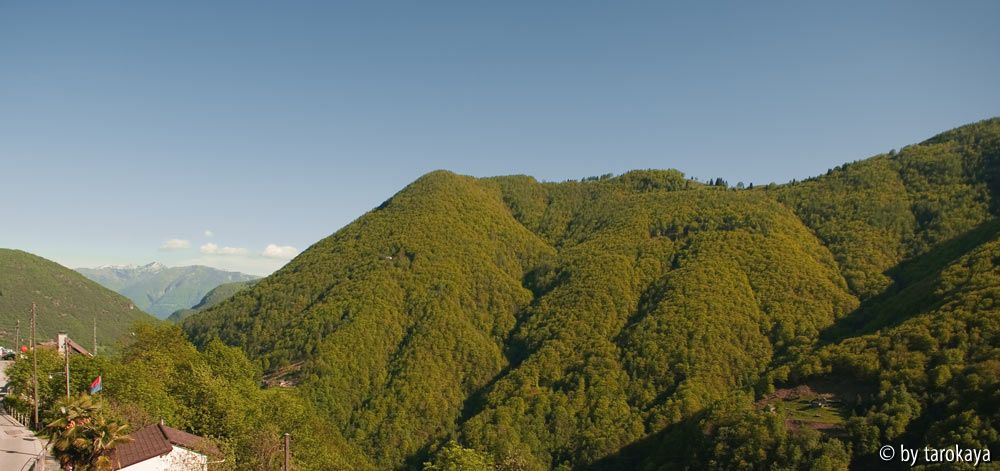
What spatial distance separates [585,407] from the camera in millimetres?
125438

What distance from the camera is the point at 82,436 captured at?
34.9 metres

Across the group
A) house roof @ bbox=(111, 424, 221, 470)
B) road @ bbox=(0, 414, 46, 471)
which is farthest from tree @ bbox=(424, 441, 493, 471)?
road @ bbox=(0, 414, 46, 471)

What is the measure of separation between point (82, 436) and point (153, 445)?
9254 mm

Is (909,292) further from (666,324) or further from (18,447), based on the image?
(18,447)

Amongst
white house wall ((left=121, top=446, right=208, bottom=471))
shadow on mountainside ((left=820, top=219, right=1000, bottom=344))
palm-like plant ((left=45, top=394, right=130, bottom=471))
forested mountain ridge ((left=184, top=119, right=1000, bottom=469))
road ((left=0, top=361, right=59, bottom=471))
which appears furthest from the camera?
shadow on mountainside ((left=820, top=219, right=1000, bottom=344))

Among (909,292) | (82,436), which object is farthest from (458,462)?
(909,292)

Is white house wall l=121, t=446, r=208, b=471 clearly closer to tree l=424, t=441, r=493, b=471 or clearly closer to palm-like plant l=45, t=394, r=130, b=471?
palm-like plant l=45, t=394, r=130, b=471

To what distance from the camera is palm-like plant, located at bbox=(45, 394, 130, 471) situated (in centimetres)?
3447

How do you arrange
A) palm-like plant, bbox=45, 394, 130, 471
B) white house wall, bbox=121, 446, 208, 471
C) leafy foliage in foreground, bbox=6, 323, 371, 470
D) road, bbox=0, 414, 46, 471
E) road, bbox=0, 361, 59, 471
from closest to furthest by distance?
1. palm-like plant, bbox=45, 394, 130, 471
2. white house wall, bbox=121, 446, 208, 471
3. road, bbox=0, 361, 59, 471
4. road, bbox=0, 414, 46, 471
5. leafy foliage in foreground, bbox=6, 323, 371, 470

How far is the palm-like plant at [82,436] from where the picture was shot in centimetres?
3447

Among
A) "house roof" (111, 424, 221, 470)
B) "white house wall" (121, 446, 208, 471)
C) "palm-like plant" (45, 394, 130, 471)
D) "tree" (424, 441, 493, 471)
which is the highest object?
"palm-like plant" (45, 394, 130, 471)

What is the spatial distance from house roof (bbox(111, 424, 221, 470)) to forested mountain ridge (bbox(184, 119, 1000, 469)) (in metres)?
47.6

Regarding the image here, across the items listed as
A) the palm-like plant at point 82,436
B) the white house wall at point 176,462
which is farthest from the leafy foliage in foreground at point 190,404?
the palm-like plant at point 82,436

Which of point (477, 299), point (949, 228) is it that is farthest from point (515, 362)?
point (949, 228)
